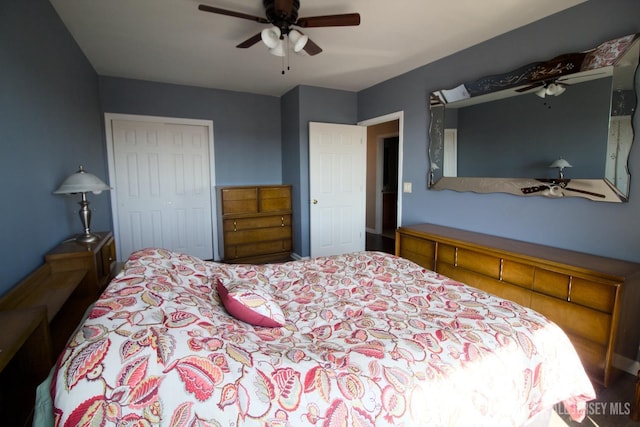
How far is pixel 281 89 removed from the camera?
4.38 meters

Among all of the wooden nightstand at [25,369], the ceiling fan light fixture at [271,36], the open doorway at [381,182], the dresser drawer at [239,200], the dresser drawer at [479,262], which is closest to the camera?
the wooden nightstand at [25,369]

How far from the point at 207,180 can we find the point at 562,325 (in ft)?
13.9

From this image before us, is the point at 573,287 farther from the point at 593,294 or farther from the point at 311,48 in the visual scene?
the point at 311,48

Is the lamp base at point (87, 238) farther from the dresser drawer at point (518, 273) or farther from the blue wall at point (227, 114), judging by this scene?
the dresser drawer at point (518, 273)

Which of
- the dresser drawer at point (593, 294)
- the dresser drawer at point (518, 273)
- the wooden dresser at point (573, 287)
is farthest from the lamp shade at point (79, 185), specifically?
the dresser drawer at point (593, 294)

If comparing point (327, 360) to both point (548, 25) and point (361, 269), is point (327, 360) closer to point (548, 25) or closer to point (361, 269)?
point (361, 269)

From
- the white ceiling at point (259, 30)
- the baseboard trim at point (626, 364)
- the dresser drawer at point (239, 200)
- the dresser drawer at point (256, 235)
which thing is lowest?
the baseboard trim at point (626, 364)

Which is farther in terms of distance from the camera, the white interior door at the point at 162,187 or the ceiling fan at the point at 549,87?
the white interior door at the point at 162,187

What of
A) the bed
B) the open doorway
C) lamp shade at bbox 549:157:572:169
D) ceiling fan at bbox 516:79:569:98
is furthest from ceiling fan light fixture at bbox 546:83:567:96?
the open doorway

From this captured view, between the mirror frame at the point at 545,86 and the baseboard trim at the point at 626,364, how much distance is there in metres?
1.05

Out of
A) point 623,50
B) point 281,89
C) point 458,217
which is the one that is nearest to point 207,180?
point 281,89

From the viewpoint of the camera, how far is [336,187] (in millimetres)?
4430

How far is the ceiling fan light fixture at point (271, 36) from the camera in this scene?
209cm

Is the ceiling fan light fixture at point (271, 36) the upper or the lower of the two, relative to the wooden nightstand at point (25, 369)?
upper
